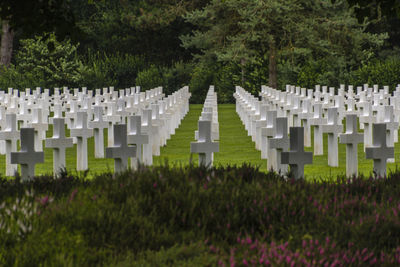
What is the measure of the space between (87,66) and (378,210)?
43.8 metres

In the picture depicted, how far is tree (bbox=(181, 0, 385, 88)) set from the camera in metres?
42.9

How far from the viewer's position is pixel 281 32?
44.7 m

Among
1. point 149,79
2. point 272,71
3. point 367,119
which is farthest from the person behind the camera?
point 149,79

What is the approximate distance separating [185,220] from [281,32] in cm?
3943

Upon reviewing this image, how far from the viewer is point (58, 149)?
10125 mm

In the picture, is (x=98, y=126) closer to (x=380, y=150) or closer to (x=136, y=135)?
(x=136, y=135)

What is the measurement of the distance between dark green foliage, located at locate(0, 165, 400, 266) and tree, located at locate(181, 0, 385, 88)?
1415 inches

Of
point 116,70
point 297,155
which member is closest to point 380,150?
point 297,155

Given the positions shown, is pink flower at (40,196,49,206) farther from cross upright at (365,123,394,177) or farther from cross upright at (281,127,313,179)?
cross upright at (365,123,394,177)

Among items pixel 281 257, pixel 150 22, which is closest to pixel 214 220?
pixel 281 257

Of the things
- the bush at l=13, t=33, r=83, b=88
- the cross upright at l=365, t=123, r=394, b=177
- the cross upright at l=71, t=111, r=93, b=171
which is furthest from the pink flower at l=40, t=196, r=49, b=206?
the bush at l=13, t=33, r=83, b=88

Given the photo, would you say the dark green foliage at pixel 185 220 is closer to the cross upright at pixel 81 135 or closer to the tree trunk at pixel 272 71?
the cross upright at pixel 81 135

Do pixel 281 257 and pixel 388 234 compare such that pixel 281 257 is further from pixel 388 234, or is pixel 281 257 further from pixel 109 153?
pixel 109 153

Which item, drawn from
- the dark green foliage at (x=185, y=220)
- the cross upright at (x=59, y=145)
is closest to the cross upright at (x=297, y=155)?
the dark green foliage at (x=185, y=220)
